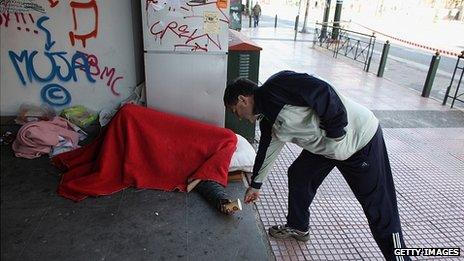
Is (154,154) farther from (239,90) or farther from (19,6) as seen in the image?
(19,6)

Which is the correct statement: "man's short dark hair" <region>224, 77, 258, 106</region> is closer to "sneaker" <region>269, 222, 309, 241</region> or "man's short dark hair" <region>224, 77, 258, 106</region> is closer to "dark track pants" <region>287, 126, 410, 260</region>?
"dark track pants" <region>287, 126, 410, 260</region>

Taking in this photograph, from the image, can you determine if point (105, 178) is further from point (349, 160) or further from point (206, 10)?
point (349, 160)

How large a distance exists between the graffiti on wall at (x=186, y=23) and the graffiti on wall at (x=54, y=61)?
28.9 inches

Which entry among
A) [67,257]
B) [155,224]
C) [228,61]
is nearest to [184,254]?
[155,224]

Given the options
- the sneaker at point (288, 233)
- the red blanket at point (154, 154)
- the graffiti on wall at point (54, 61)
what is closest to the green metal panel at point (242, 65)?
the red blanket at point (154, 154)

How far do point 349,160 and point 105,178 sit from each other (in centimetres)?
218

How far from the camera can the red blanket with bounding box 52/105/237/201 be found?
10.7 ft

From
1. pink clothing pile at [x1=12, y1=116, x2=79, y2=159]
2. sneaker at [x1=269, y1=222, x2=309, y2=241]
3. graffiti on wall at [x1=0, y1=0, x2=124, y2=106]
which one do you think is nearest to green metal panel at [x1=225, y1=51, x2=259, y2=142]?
graffiti on wall at [x1=0, y1=0, x2=124, y2=106]

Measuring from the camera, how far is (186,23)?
3484mm

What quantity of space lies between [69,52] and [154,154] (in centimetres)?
157

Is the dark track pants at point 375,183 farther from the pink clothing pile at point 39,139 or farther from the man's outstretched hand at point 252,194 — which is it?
the pink clothing pile at point 39,139

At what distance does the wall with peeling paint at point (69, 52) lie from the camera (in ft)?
11.9

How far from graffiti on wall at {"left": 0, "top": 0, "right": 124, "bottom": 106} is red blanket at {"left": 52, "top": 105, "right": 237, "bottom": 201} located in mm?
871

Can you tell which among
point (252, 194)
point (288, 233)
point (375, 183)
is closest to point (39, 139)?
point (252, 194)
